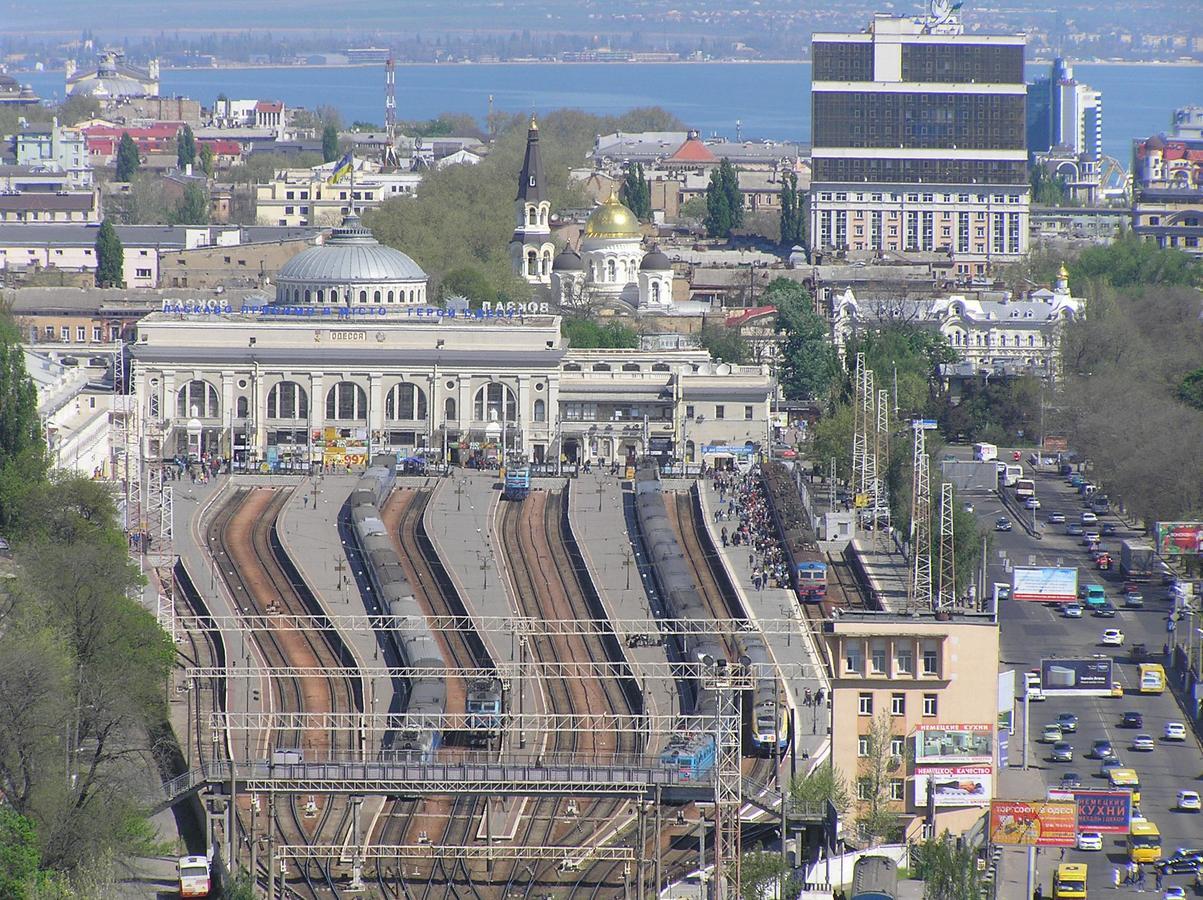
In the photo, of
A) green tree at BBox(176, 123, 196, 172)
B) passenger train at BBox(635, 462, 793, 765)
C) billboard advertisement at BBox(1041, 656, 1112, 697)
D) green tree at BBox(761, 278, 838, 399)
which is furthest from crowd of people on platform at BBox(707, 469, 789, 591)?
green tree at BBox(176, 123, 196, 172)

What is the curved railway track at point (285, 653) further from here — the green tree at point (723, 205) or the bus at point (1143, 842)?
the green tree at point (723, 205)

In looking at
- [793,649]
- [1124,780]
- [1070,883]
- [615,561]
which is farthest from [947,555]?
[1070,883]

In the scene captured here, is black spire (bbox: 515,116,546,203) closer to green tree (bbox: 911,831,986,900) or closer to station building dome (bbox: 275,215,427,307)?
station building dome (bbox: 275,215,427,307)

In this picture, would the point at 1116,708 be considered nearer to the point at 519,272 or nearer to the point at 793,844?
the point at 793,844

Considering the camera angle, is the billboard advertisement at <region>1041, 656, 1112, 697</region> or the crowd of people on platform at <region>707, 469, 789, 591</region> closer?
the billboard advertisement at <region>1041, 656, 1112, 697</region>

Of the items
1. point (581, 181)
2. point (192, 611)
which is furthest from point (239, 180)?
point (192, 611)

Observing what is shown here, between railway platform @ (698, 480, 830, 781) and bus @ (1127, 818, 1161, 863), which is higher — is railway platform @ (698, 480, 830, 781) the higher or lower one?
the higher one
